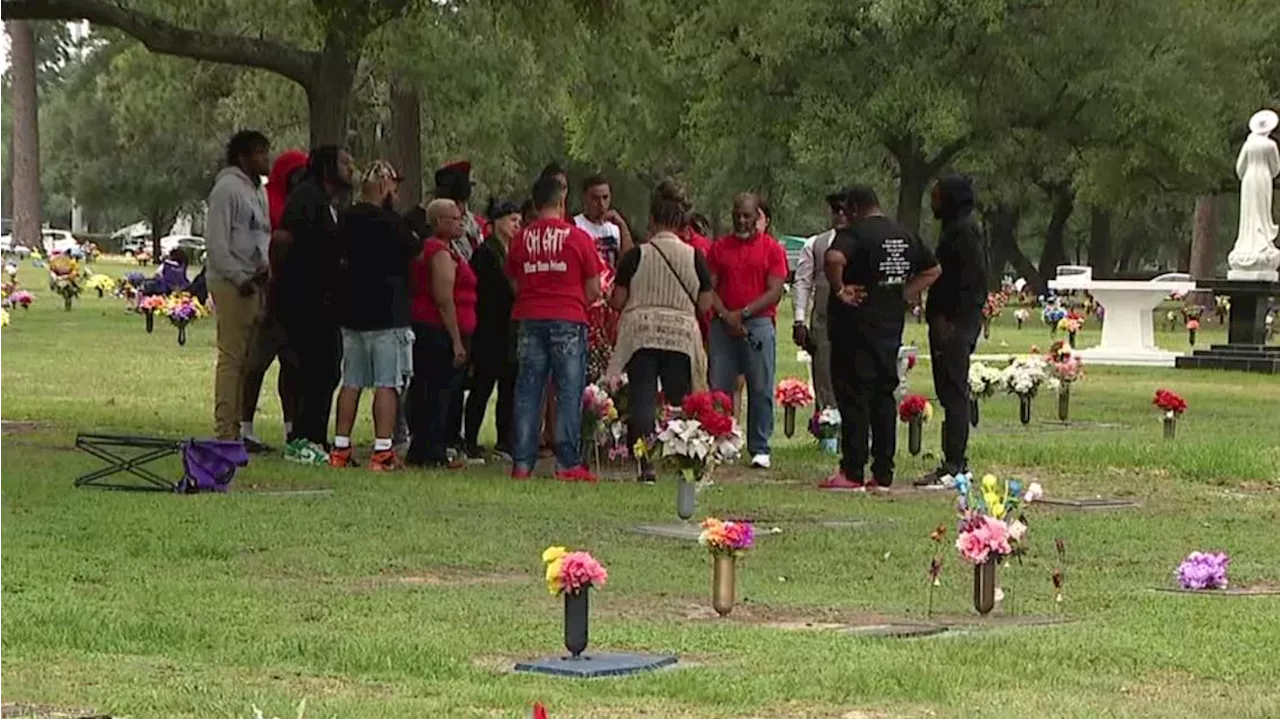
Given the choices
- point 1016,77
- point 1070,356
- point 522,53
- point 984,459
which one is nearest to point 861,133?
point 1016,77

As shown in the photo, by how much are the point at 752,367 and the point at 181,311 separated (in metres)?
16.2

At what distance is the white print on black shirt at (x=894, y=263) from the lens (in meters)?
13.3

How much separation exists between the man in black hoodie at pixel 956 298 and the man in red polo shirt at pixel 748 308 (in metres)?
1.25

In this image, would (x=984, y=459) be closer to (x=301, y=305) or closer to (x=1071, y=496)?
(x=1071, y=496)

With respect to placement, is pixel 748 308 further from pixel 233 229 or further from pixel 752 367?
pixel 233 229

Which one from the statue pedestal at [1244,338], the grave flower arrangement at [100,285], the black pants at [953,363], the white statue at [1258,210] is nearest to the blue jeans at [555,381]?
the black pants at [953,363]

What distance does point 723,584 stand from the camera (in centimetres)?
855

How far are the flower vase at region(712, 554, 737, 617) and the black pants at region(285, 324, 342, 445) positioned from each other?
19.8 ft

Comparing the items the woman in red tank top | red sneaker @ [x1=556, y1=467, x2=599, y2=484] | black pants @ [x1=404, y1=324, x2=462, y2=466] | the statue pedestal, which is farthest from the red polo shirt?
the statue pedestal

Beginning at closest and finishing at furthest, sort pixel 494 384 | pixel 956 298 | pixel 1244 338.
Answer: pixel 956 298 → pixel 494 384 → pixel 1244 338

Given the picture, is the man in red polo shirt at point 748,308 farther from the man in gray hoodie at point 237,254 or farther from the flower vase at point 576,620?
the flower vase at point 576,620

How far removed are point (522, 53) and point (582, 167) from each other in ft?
75.2

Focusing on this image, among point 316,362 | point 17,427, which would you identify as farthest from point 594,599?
point 17,427

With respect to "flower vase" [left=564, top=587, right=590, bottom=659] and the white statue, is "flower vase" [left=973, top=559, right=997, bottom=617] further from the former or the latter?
the white statue
